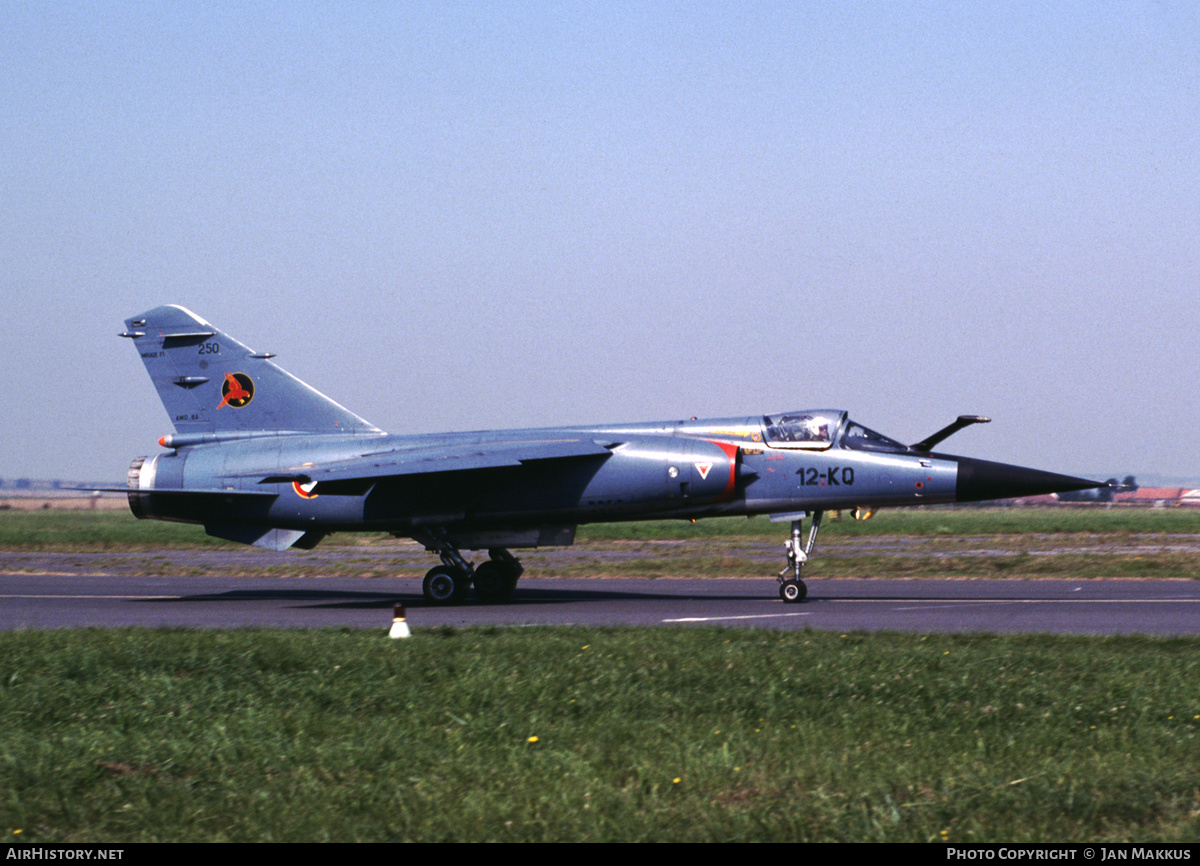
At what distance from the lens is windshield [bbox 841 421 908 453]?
1847 centimetres

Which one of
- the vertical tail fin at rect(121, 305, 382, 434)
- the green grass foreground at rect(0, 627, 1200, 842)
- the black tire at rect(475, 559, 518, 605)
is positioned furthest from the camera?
the vertical tail fin at rect(121, 305, 382, 434)

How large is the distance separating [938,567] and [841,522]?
78.4 feet

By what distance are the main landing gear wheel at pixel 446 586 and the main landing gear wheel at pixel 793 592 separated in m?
5.46

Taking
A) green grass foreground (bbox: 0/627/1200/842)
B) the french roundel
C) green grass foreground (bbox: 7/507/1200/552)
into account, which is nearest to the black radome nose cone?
green grass foreground (bbox: 0/627/1200/842)

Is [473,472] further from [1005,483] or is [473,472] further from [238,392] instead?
[1005,483]

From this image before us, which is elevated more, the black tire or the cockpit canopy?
the cockpit canopy

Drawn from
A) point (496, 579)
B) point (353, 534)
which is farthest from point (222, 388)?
point (353, 534)

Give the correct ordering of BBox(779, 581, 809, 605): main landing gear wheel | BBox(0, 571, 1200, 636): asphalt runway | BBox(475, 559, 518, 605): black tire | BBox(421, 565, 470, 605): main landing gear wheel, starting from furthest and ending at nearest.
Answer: BBox(475, 559, 518, 605): black tire, BBox(421, 565, 470, 605): main landing gear wheel, BBox(779, 581, 809, 605): main landing gear wheel, BBox(0, 571, 1200, 636): asphalt runway

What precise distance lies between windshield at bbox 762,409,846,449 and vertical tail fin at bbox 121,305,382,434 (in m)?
7.46

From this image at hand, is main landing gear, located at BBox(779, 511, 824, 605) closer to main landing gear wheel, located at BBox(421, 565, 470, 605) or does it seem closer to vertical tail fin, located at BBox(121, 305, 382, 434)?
main landing gear wheel, located at BBox(421, 565, 470, 605)

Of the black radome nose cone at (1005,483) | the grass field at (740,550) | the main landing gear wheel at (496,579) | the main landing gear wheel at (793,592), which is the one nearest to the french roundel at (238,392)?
the main landing gear wheel at (496,579)

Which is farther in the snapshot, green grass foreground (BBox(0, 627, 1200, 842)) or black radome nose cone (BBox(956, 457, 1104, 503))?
black radome nose cone (BBox(956, 457, 1104, 503))

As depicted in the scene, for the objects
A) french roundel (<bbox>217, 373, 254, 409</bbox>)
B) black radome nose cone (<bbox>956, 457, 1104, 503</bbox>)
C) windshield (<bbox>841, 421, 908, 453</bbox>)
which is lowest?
black radome nose cone (<bbox>956, 457, 1104, 503</bbox>)

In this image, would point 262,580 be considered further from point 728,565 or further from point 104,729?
point 104,729
